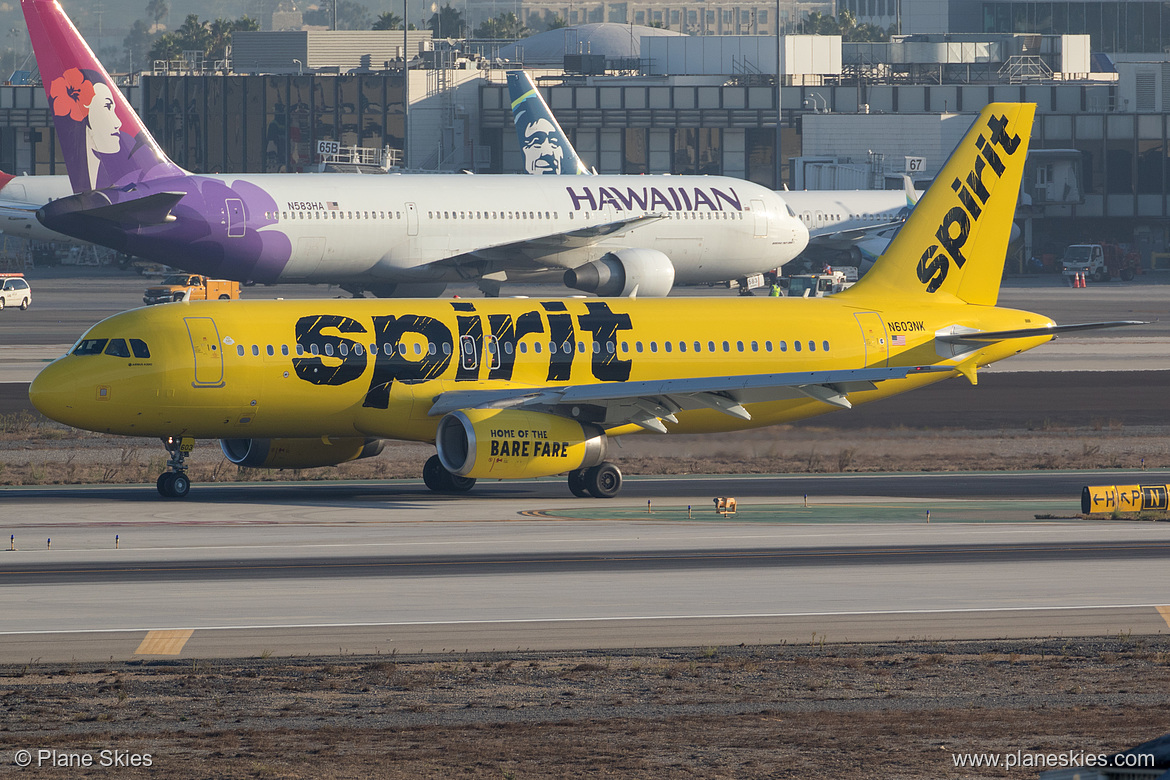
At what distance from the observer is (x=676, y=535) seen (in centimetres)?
3312

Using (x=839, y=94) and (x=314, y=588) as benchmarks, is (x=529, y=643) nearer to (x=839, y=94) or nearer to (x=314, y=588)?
(x=314, y=588)

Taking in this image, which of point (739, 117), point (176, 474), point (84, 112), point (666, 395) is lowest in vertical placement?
point (176, 474)

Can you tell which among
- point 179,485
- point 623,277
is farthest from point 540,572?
point 623,277

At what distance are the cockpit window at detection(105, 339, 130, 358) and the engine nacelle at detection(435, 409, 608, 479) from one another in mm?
7297

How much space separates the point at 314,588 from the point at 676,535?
8.80 metres

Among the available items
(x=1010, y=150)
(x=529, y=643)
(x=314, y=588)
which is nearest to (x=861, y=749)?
(x=529, y=643)

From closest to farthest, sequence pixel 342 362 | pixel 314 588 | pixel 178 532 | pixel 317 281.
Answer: pixel 314 588
pixel 178 532
pixel 342 362
pixel 317 281

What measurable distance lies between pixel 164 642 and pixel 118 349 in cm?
1535

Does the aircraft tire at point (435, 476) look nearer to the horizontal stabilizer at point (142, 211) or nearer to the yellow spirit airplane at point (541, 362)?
the yellow spirit airplane at point (541, 362)

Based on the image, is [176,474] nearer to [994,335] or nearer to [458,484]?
[458,484]

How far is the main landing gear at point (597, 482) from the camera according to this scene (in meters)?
38.8

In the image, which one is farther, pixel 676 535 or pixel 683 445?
pixel 683 445

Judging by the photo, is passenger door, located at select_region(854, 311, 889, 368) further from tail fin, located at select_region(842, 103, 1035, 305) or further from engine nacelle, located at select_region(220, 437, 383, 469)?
engine nacelle, located at select_region(220, 437, 383, 469)

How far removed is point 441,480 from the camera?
130 feet
